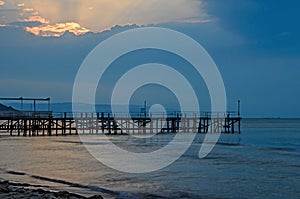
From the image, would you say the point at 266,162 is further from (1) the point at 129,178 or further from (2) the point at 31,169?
(2) the point at 31,169

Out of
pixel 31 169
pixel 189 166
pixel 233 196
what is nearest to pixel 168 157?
pixel 189 166

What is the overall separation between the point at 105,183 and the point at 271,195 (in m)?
6.30

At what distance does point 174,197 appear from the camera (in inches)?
618

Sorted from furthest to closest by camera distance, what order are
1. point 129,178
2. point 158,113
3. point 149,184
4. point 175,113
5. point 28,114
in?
point 175,113, point 158,113, point 28,114, point 129,178, point 149,184

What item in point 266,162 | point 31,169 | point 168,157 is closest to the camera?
point 31,169

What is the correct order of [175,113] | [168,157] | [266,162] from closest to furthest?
[266,162]
[168,157]
[175,113]

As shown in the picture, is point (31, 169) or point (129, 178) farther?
point (31, 169)

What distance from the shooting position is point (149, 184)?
18.3 metres

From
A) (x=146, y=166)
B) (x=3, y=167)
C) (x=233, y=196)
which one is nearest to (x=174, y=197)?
(x=233, y=196)

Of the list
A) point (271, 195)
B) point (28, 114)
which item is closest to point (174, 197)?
point (271, 195)

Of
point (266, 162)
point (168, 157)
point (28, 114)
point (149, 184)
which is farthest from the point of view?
point (28, 114)

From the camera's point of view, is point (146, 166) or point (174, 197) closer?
point (174, 197)

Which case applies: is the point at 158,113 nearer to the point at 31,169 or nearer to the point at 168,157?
the point at 168,157

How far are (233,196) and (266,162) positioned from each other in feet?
40.9
